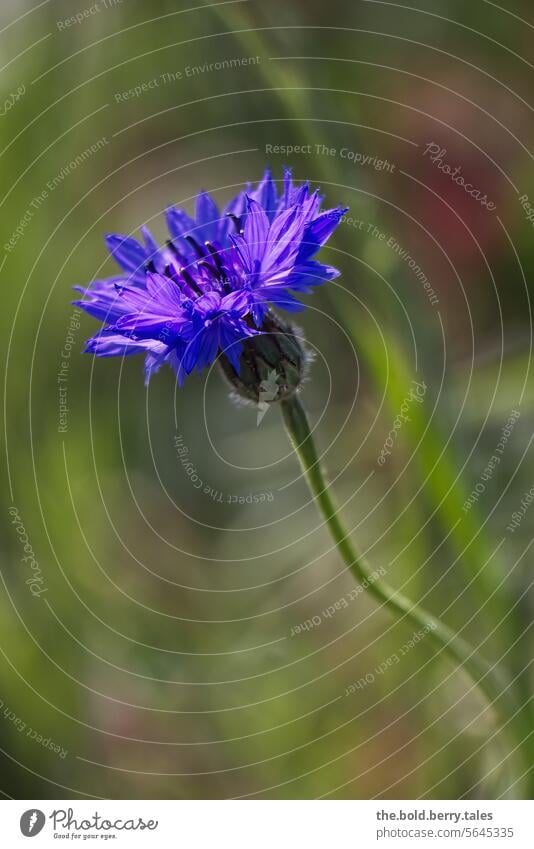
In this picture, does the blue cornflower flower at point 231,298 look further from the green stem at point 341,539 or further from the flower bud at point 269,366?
the green stem at point 341,539

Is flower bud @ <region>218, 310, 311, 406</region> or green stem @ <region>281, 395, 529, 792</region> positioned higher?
flower bud @ <region>218, 310, 311, 406</region>

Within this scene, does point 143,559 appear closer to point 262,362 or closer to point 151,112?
point 262,362

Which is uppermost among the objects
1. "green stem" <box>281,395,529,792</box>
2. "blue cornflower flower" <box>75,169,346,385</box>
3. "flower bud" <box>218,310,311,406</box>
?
"blue cornflower flower" <box>75,169,346,385</box>

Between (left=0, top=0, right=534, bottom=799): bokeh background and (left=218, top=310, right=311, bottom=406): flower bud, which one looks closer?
(left=218, top=310, right=311, bottom=406): flower bud
